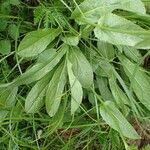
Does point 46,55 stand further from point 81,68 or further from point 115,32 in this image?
point 115,32

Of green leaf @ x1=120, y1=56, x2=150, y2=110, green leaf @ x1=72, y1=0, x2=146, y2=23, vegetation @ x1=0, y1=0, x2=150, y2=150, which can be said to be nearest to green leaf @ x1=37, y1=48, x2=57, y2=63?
vegetation @ x1=0, y1=0, x2=150, y2=150

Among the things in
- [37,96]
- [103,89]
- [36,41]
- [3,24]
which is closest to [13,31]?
[3,24]

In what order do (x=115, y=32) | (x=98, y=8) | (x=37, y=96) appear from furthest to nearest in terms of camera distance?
1. (x=37, y=96)
2. (x=98, y=8)
3. (x=115, y=32)

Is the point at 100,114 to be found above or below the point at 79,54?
below

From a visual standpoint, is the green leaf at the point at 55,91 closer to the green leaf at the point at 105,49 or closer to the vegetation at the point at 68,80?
the vegetation at the point at 68,80

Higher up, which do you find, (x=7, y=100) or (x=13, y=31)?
(x=13, y=31)

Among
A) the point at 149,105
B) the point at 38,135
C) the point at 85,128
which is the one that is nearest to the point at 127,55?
the point at 149,105

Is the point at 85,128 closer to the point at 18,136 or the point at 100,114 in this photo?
the point at 100,114

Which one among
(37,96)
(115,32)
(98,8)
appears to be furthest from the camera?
(37,96)
